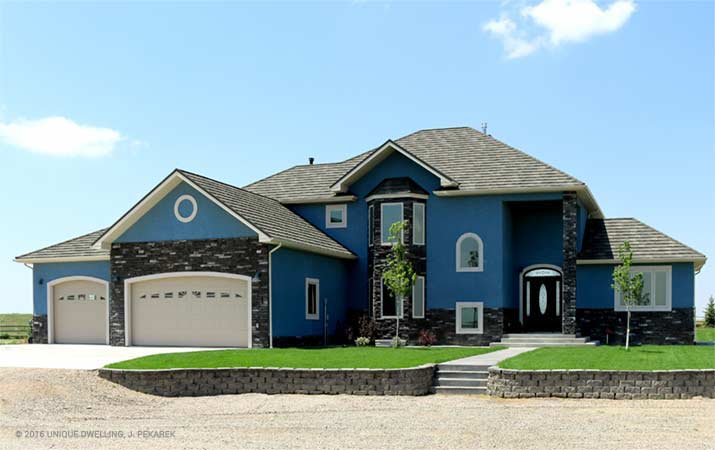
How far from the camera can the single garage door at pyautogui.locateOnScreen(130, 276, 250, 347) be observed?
25.0 meters

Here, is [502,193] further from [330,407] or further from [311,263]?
[330,407]

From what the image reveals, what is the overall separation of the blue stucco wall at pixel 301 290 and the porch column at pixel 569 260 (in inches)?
300

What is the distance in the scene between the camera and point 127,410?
52.4 feet

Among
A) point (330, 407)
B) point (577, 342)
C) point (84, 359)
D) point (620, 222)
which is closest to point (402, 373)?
point (330, 407)

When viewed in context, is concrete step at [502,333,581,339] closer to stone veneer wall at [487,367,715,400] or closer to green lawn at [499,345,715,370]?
green lawn at [499,345,715,370]

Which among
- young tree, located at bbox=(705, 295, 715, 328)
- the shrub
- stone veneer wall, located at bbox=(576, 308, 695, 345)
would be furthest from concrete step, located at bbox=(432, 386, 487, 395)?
young tree, located at bbox=(705, 295, 715, 328)

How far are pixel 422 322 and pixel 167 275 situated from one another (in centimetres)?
858

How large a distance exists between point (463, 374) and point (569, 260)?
993 centimetres

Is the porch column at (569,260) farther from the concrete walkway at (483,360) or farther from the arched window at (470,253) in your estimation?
the concrete walkway at (483,360)

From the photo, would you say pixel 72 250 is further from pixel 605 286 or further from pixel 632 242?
pixel 632 242

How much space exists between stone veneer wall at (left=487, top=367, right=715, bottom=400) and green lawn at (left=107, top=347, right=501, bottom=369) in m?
2.51

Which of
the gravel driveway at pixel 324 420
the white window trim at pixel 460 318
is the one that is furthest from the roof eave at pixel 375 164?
the gravel driveway at pixel 324 420

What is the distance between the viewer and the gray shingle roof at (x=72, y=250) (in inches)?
1112

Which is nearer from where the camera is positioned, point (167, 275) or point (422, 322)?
point (167, 275)
